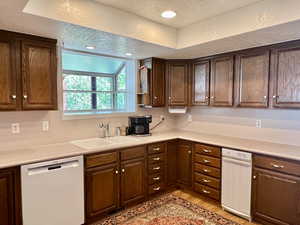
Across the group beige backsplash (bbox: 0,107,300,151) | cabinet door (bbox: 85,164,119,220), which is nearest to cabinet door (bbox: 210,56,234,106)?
beige backsplash (bbox: 0,107,300,151)

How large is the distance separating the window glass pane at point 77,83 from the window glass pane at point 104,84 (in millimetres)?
138

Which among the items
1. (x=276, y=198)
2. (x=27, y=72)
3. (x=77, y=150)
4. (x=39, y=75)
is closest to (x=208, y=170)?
(x=276, y=198)

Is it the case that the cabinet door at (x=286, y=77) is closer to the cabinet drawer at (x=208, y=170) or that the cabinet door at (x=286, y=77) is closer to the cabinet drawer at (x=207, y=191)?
the cabinet drawer at (x=208, y=170)

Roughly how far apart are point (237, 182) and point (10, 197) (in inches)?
99.3

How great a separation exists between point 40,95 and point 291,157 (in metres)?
2.80

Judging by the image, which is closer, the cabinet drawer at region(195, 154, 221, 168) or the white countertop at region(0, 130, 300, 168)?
the white countertop at region(0, 130, 300, 168)

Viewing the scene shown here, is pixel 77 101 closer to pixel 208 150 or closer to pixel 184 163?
→ pixel 184 163

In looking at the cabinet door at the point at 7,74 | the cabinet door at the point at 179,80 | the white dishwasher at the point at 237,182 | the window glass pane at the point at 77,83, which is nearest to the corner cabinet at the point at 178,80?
the cabinet door at the point at 179,80

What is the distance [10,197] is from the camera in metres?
1.91

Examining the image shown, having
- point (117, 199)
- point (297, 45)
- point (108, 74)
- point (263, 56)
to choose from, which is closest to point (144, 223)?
point (117, 199)

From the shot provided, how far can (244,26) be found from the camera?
218cm

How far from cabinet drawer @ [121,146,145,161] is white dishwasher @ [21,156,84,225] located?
0.59 m

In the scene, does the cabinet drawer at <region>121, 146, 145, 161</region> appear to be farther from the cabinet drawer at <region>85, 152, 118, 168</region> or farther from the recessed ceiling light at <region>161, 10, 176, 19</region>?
the recessed ceiling light at <region>161, 10, 176, 19</region>

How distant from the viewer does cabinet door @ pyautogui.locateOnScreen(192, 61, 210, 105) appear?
3332mm
